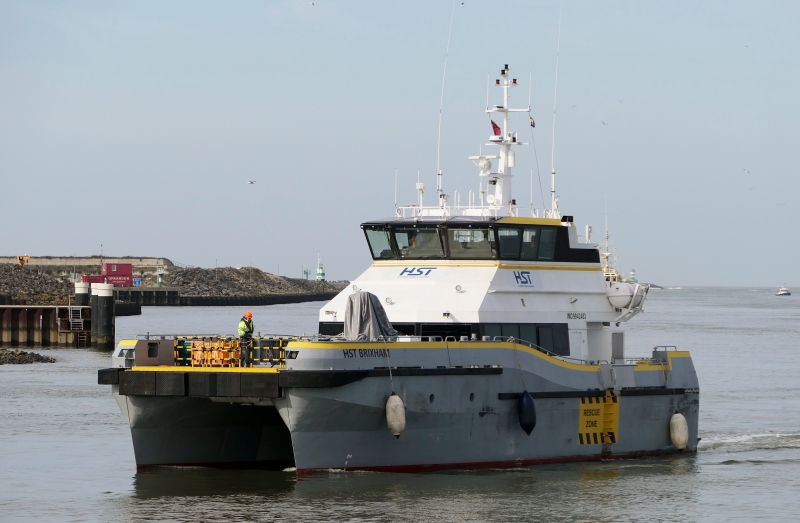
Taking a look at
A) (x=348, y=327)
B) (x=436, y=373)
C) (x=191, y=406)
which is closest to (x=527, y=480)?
(x=436, y=373)

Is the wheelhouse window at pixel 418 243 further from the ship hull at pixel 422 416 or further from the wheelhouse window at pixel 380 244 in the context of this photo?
the ship hull at pixel 422 416

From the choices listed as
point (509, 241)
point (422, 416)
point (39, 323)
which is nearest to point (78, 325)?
point (39, 323)

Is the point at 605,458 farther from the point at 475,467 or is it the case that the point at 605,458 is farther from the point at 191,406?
the point at 191,406

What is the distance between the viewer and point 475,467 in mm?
18578

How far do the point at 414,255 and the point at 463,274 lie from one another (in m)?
0.98

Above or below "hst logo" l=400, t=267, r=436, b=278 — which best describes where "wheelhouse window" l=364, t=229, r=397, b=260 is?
above

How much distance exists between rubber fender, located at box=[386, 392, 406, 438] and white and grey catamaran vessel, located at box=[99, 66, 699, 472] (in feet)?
0.06

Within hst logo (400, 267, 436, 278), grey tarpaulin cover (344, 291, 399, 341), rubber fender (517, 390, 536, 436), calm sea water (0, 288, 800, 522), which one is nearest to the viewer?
calm sea water (0, 288, 800, 522)

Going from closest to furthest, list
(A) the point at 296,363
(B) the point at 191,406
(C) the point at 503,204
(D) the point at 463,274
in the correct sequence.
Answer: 1. (A) the point at 296,363
2. (B) the point at 191,406
3. (D) the point at 463,274
4. (C) the point at 503,204

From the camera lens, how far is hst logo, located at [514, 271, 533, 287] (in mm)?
20234

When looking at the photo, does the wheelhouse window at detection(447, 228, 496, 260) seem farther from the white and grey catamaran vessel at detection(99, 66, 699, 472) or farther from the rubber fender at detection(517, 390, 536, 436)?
the rubber fender at detection(517, 390, 536, 436)

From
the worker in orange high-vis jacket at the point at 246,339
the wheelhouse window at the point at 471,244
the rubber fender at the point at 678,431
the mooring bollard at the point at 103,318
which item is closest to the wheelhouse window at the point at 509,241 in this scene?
the wheelhouse window at the point at 471,244

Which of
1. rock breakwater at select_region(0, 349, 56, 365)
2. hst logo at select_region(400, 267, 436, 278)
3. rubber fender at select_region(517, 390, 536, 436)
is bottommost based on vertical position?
rubber fender at select_region(517, 390, 536, 436)

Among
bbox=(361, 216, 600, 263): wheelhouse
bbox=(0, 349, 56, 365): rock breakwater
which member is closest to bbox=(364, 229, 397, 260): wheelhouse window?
bbox=(361, 216, 600, 263): wheelhouse
